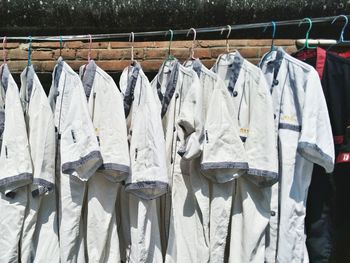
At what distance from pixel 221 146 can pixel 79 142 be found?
59 centimetres

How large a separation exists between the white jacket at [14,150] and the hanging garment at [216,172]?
707 millimetres

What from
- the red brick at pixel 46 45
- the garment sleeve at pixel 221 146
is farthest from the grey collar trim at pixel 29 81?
the garment sleeve at pixel 221 146

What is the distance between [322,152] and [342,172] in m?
0.30

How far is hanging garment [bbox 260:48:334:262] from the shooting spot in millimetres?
2104

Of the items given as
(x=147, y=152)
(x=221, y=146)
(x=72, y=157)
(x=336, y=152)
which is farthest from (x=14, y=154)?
(x=336, y=152)

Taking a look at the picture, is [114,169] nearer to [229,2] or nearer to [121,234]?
[121,234]

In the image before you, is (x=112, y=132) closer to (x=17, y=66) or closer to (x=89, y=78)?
(x=89, y=78)

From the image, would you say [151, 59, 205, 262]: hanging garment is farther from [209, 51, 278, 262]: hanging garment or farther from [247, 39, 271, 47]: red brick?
[247, 39, 271, 47]: red brick

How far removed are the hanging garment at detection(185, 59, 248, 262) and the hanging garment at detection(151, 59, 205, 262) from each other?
0.11 ft

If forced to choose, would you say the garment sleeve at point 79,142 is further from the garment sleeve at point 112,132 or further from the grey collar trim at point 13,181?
the grey collar trim at point 13,181

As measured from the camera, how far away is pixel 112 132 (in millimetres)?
2074

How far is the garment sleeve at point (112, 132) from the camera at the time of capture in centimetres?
204

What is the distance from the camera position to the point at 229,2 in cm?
253

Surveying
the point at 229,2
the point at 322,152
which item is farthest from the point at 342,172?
the point at 229,2
